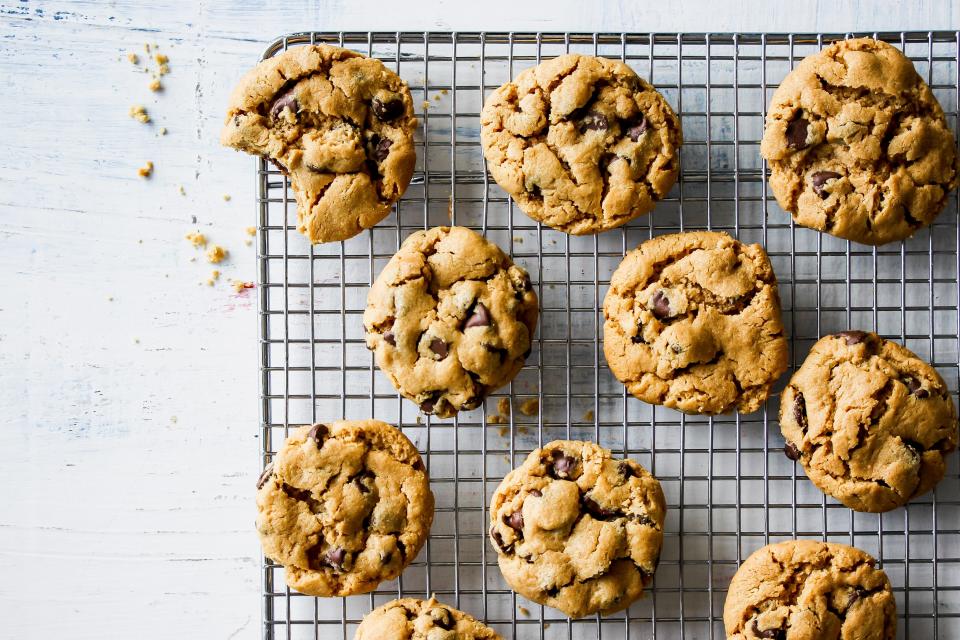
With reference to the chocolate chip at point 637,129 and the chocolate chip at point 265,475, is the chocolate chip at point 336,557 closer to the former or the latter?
the chocolate chip at point 265,475

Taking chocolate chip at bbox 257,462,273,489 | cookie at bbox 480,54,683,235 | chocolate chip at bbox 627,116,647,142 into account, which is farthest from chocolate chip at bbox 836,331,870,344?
chocolate chip at bbox 257,462,273,489

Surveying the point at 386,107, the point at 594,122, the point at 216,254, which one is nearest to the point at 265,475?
the point at 216,254

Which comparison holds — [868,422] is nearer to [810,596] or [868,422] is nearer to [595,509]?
[810,596]

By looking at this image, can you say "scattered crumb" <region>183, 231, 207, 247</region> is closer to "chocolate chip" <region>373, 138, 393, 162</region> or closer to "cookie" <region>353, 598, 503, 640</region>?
"chocolate chip" <region>373, 138, 393, 162</region>

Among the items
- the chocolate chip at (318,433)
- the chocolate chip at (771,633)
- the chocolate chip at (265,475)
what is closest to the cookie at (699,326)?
the chocolate chip at (771,633)

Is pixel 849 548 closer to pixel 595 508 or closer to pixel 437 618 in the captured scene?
pixel 595 508

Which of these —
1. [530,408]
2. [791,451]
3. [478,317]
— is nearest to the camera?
[478,317]
